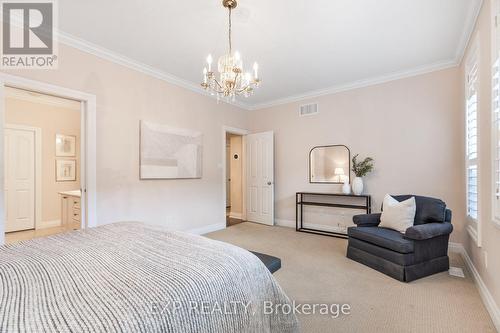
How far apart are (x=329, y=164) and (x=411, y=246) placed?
2258 mm

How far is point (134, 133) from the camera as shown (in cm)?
349

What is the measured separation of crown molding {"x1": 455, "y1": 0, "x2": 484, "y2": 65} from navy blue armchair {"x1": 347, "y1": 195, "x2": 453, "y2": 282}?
6.37 feet

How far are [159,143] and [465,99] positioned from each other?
4255mm

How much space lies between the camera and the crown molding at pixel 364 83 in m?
3.56

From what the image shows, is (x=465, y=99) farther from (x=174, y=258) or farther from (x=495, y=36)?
(x=174, y=258)

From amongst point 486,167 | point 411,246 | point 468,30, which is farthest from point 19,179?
point 468,30

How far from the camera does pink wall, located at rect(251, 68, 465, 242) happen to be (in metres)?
3.48

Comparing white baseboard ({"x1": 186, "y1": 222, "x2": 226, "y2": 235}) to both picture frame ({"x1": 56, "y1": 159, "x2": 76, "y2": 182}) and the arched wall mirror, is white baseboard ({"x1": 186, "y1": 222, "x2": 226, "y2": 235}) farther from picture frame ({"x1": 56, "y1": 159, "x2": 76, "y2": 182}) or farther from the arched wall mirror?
picture frame ({"x1": 56, "y1": 159, "x2": 76, "y2": 182})

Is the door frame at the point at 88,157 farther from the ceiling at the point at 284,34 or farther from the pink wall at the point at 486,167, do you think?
the pink wall at the point at 486,167

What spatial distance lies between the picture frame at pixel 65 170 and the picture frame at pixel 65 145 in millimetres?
153

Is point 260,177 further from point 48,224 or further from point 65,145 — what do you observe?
point 48,224

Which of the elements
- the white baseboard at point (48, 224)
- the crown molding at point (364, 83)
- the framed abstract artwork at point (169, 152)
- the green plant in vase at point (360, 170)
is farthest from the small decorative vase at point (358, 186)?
the white baseboard at point (48, 224)

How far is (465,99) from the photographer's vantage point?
10.1ft

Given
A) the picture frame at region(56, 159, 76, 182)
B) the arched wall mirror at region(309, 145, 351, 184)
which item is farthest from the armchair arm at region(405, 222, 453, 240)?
the picture frame at region(56, 159, 76, 182)
